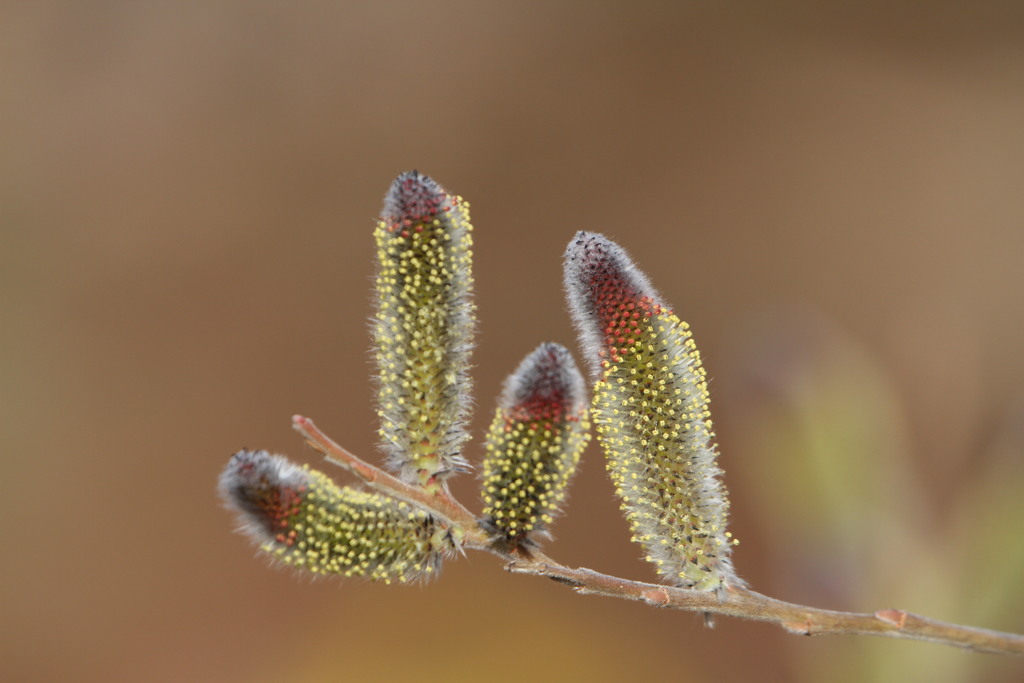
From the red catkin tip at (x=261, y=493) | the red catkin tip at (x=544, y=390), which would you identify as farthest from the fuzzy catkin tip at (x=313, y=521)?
the red catkin tip at (x=544, y=390)

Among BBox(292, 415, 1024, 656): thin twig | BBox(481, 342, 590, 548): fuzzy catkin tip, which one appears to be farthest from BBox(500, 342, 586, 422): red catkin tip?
BBox(292, 415, 1024, 656): thin twig

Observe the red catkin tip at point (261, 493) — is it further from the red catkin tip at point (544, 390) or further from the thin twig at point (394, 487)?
the red catkin tip at point (544, 390)

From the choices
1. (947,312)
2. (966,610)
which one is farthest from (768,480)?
(947,312)

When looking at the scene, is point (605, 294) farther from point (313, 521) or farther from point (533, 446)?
point (313, 521)

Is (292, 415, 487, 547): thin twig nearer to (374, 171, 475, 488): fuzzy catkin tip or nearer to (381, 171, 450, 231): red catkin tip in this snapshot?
(374, 171, 475, 488): fuzzy catkin tip

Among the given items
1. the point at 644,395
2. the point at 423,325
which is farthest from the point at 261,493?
the point at 644,395

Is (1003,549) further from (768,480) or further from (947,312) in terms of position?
(947,312)
